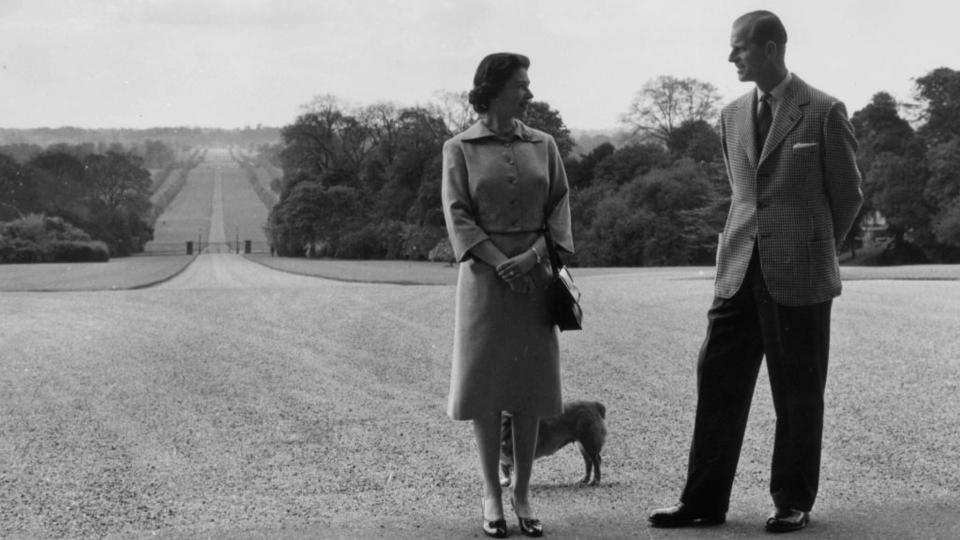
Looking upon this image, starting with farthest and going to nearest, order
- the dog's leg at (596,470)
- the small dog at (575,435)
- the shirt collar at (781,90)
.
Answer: the dog's leg at (596,470), the small dog at (575,435), the shirt collar at (781,90)

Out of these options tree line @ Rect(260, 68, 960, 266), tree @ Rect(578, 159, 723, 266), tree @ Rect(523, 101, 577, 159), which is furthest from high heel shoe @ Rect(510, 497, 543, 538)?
tree @ Rect(523, 101, 577, 159)

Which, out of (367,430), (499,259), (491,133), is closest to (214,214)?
(367,430)

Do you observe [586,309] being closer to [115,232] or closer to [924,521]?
[924,521]

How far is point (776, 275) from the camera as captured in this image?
4.77 meters

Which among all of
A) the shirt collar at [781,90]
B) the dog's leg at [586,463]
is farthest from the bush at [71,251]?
the shirt collar at [781,90]

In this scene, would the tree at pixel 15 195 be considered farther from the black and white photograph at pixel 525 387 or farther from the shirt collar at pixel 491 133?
the shirt collar at pixel 491 133

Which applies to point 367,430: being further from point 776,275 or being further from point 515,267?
point 776,275

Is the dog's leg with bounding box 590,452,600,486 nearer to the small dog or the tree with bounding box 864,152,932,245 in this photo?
the small dog

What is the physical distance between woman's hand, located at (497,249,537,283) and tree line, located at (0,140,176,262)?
114 feet

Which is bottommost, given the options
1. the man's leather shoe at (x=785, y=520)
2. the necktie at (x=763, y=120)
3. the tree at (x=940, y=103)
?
the man's leather shoe at (x=785, y=520)

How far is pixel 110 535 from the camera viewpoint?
5125mm

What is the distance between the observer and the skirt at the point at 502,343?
15.9 feet

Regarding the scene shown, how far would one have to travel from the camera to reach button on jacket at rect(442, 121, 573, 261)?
4.79 m

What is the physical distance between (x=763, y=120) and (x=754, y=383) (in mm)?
1240
